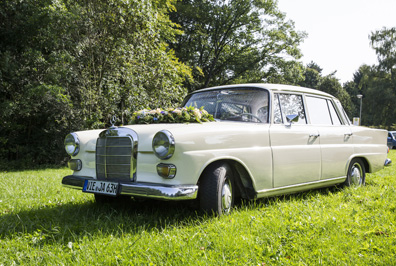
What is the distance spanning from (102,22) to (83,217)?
9.03 meters

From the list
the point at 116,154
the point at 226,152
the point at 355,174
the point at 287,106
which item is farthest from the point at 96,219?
the point at 355,174

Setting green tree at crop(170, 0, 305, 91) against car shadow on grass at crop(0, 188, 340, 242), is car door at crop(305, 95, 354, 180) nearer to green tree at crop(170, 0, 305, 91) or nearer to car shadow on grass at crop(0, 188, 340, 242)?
car shadow on grass at crop(0, 188, 340, 242)

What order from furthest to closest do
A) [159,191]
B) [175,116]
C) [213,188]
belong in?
[175,116] < [213,188] < [159,191]

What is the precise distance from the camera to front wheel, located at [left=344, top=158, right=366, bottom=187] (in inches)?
218

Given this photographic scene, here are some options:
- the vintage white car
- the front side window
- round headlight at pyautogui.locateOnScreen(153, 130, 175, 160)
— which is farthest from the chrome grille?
the front side window

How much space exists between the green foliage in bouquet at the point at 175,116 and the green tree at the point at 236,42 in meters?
18.4

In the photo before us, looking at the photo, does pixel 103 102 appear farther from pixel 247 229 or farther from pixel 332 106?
pixel 247 229

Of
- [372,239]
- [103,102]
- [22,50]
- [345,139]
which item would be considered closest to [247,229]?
[372,239]

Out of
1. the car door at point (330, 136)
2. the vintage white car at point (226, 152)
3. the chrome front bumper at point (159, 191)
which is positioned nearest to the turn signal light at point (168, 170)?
the vintage white car at point (226, 152)

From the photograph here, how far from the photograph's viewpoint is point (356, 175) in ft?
19.0

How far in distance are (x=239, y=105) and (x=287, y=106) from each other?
74cm

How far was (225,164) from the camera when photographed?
11.9 feet

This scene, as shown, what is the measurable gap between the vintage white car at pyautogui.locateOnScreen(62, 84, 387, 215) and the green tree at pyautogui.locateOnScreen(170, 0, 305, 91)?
1782 centimetres

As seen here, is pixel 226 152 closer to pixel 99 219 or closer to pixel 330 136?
pixel 99 219
